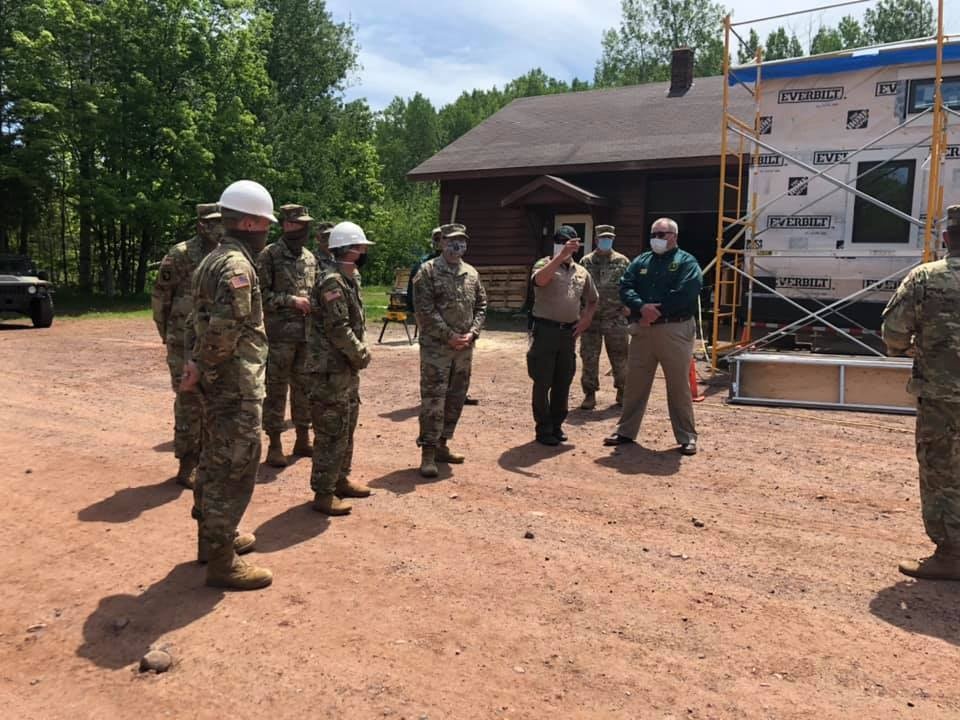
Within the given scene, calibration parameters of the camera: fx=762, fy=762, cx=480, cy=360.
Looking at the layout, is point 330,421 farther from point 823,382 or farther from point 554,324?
point 823,382

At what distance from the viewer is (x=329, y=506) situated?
501 cm

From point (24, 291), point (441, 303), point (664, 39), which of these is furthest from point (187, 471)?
point (664, 39)

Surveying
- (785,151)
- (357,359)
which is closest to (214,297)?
(357,359)

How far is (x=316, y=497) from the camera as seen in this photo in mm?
5043

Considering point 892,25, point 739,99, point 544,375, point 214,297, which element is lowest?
point 544,375

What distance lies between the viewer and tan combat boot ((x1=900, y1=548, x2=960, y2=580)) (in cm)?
403

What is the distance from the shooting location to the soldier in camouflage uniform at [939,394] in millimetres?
4039

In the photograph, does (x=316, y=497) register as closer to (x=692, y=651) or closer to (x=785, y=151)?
(x=692, y=651)

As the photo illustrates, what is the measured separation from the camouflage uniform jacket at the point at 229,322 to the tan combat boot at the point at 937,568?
358 cm

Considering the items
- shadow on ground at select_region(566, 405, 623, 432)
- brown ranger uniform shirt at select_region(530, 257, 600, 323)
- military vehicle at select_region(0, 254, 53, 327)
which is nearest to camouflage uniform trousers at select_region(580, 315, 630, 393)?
shadow on ground at select_region(566, 405, 623, 432)

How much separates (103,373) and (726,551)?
30.1 feet

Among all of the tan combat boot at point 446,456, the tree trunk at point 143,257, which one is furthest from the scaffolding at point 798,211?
the tree trunk at point 143,257

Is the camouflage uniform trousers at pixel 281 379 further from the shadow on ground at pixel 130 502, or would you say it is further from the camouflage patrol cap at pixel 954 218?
the camouflage patrol cap at pixel 954 218

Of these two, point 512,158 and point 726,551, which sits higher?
point 512,158
